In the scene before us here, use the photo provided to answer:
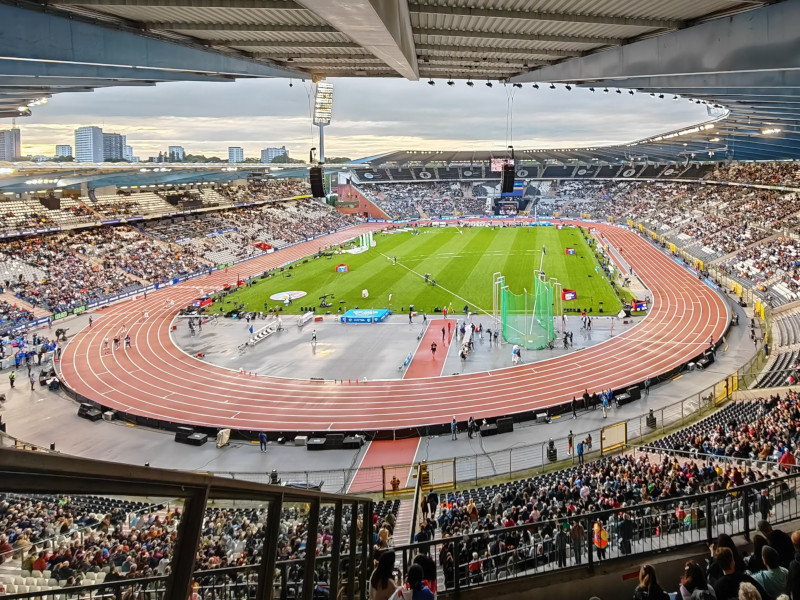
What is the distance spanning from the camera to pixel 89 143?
3999 inches

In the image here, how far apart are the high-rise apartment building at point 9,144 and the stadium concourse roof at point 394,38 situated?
5619cm

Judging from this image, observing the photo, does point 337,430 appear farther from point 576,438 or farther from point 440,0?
point 440,0

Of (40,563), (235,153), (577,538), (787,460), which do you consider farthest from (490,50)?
(235,153)

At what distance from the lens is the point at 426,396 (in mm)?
27141

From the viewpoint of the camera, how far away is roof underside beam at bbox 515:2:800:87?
8.73 m

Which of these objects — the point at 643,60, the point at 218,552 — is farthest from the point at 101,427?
the point at 643,60

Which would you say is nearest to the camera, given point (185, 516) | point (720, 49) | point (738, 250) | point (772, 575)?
point (185, 516)

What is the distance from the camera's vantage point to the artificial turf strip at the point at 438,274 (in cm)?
4506

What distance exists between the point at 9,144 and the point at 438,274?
4802 centimetres

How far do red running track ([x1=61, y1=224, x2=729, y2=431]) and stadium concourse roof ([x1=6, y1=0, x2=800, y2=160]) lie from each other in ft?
47.0

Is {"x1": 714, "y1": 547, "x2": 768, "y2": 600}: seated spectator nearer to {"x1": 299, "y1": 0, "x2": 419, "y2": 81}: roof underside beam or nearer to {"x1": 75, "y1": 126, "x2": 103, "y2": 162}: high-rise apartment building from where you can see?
{"x1": 299, "y1": 0, "x2": 419, "y2": 81}: roof underside beam

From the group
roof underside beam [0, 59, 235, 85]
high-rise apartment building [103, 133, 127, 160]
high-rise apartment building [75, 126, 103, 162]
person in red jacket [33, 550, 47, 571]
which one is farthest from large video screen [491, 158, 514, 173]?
high-rise apartment building [103, 133, 127, 160]

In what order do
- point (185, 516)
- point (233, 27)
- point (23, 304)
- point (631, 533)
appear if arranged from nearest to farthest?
1. point (185, 516)
2. point (631, 533)
3. point (233, 27)
4. point (23, 304)

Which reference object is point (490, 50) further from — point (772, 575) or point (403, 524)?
point (772, 575)
